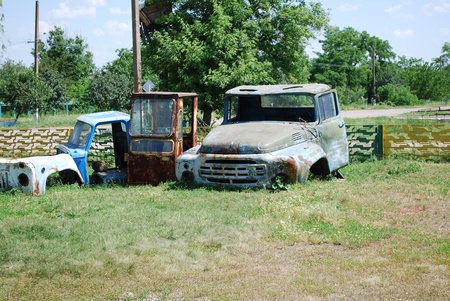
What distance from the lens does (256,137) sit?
10492mm

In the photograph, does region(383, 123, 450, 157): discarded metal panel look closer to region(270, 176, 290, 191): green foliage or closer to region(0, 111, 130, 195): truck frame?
region(270, 176, 290, 191): green foliage

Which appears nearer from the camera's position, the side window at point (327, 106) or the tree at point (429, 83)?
the side window at point (327, 106)

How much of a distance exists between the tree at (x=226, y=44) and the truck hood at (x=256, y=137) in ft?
34.7

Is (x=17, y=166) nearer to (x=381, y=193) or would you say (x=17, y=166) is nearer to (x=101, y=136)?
(x=101, y=136)

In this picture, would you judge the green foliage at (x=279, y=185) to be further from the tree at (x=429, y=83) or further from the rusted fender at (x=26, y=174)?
the tree at (x=429, y=83)

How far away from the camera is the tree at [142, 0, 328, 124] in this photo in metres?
22.1

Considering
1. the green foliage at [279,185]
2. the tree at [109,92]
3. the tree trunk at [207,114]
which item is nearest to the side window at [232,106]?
the green foliage at [279,185]

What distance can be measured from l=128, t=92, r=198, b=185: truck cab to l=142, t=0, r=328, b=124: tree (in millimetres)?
9891

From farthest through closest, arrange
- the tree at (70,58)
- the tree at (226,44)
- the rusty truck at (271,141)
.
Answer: the tree at (70,58), the tree at (226,44), the rusty truck at (271,141)

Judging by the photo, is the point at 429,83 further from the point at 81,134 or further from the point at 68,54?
the point at 81,134

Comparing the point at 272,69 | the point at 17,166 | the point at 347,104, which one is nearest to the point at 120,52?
the point at 347,104

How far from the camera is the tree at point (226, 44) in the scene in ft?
72.6

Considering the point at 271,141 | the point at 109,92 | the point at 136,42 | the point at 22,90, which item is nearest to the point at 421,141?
the point at 271,141

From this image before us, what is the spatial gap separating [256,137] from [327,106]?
2347 millimetres
